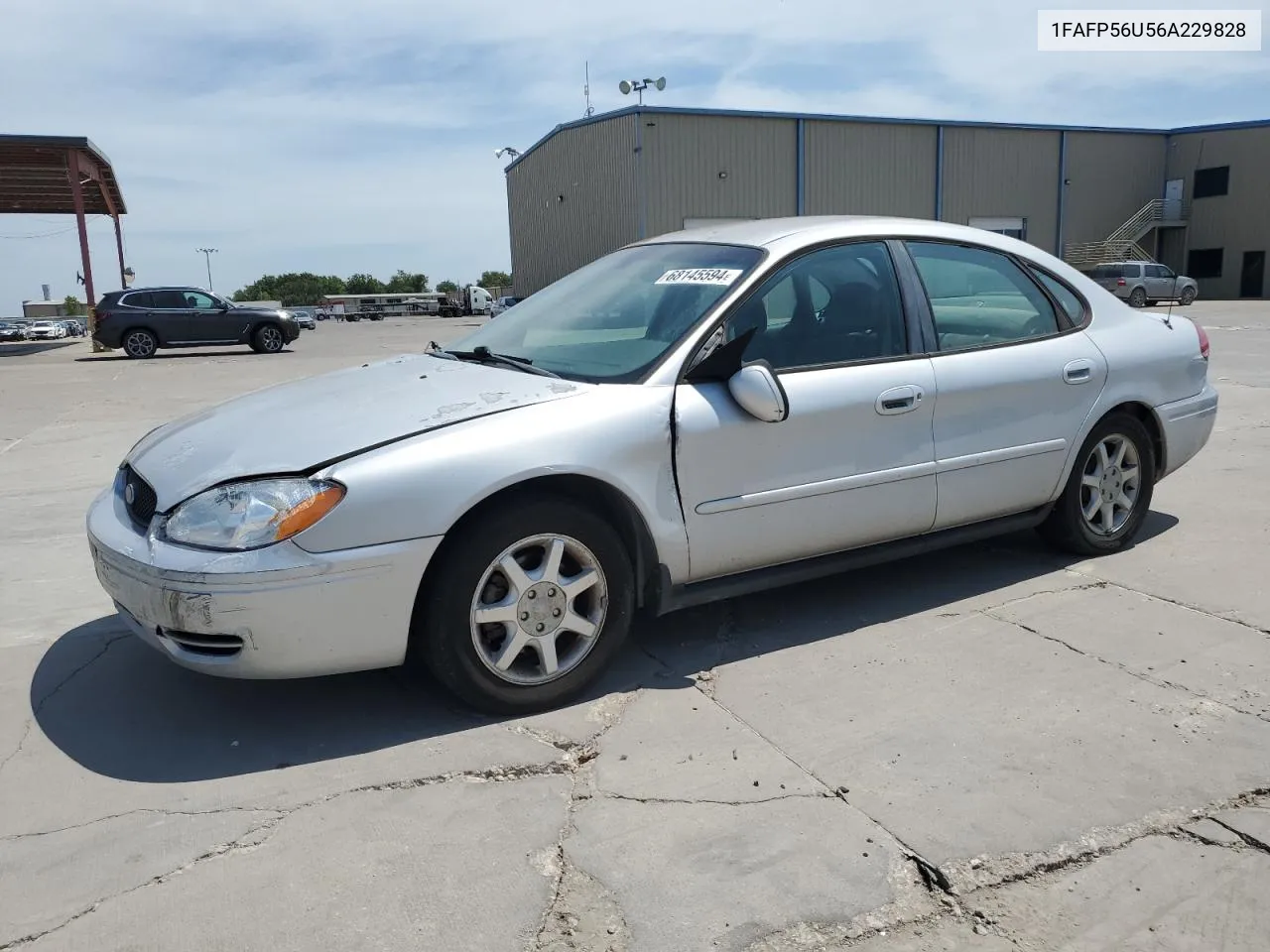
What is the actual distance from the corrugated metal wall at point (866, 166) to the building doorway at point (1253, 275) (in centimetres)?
1611

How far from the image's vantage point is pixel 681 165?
111 feet

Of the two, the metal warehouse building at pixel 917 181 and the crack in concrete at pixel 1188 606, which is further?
the metal warehouse building at pixel 917 181

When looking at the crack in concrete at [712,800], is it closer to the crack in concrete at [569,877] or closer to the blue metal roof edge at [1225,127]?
the crack in concrete at [569,877]

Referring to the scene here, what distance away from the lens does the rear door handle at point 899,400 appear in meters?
3.70

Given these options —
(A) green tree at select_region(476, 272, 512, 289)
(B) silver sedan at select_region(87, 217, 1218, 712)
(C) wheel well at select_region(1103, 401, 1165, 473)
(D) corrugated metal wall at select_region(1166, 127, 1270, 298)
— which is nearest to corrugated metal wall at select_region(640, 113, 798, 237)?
(D) corrugated metal wall at select_region(1166, 127, 1270, 298)

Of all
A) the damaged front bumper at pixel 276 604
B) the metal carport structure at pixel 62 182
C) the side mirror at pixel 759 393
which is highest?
the metal carport structure at pixel 62 182

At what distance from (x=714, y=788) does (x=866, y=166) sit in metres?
36.3

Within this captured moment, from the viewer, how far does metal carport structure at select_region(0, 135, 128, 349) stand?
26.5 m

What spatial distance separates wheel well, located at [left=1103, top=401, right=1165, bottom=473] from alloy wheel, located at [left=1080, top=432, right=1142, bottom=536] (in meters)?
0.13

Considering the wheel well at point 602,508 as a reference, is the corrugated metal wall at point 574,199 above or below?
above

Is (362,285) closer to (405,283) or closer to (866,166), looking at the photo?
(405,283)

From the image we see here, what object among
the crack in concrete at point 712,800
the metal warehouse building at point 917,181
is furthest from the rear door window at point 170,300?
the crack in concrete at point 712,800

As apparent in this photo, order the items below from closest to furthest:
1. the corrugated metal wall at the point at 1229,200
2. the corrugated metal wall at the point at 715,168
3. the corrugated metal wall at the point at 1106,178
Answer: the corrugated metal wall at the point at 715,168 → the corrugated metal wall at the point at 1106,178 → the corrugated metal wall at the point at 1229,200

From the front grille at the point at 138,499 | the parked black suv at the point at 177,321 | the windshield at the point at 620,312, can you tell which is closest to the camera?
the front grille at the point at 138,499
